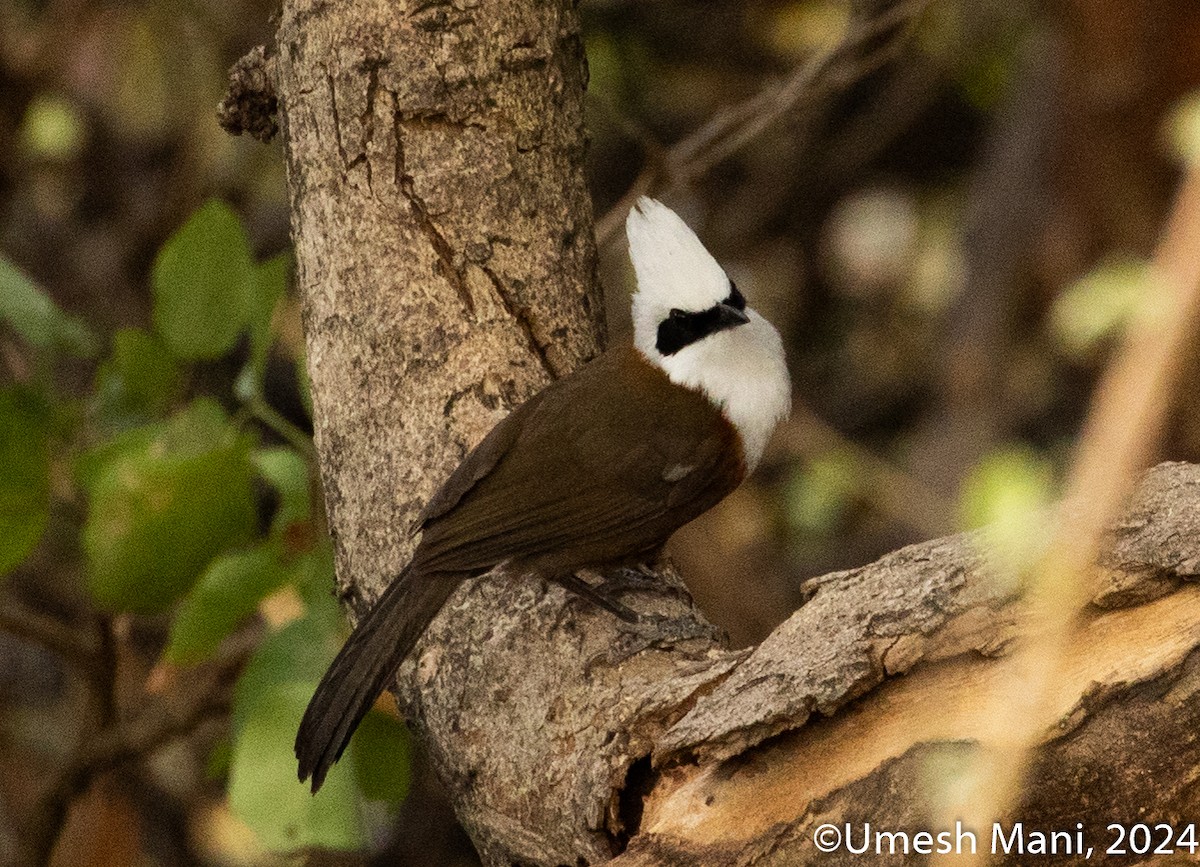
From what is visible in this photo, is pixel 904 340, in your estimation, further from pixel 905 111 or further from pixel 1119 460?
pixel 1119 460

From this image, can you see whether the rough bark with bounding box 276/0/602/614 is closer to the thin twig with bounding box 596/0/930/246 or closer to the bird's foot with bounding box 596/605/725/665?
the bird's foot with bounding box 596/605/725/665

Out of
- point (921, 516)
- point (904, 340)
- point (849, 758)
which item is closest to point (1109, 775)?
point (849, 758)

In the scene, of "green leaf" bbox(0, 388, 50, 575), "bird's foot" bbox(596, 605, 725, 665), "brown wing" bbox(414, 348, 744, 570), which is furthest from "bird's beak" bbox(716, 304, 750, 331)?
"green leaf" bbox(0, 388, 50, 575)

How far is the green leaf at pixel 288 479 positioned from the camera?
2.81 meters

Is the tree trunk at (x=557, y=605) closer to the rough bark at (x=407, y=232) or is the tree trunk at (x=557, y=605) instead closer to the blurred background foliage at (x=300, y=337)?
the rough bark at (x=407, y=232)

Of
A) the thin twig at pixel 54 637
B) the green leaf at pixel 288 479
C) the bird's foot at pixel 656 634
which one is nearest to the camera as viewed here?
the bird's foot at pixel 656 634

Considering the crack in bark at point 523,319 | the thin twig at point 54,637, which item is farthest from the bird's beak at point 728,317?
the thin twig at point 54,637

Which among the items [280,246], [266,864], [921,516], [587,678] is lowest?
[266,864]

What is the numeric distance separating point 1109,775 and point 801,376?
5.37 meters

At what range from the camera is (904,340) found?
277 inches

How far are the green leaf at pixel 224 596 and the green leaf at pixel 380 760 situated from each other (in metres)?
0.31

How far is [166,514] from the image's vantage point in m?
2.61

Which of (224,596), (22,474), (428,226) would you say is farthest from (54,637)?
(428,226)

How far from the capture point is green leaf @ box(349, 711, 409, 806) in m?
2.57
